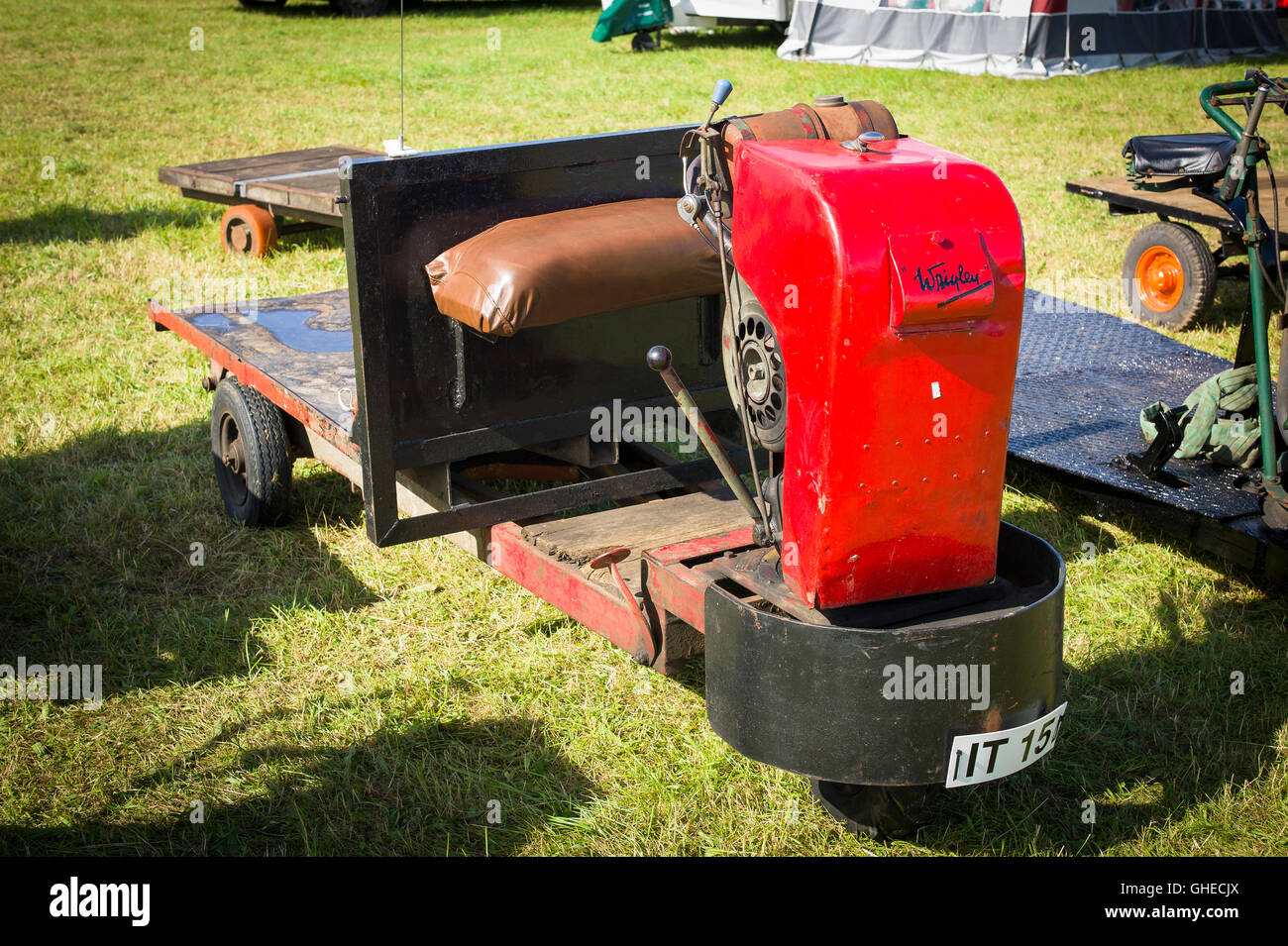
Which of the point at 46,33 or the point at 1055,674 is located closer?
the point at 1055,674

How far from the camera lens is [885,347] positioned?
2.13m

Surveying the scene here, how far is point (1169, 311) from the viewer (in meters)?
6.41

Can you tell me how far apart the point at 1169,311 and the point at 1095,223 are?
7.13 feet

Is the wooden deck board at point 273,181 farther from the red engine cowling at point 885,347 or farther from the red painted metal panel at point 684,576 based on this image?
the red engine cowling at point 885,347

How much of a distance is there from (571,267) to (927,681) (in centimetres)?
140

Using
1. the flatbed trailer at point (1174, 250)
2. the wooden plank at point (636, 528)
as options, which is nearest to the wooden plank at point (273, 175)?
the wooden plank at point (636, 528)

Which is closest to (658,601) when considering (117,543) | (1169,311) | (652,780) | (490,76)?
(652,780)

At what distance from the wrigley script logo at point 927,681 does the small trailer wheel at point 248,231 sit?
6.32 meters

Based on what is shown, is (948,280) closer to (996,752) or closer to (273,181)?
(996,752)

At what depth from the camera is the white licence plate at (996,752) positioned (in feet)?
7.48

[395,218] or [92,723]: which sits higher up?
[395,218]

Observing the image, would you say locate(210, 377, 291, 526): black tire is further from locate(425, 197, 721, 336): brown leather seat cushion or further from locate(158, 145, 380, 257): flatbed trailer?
locate(158, 145, 380, 257): flatbed trailer

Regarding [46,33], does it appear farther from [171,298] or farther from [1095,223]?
[1095,223]
